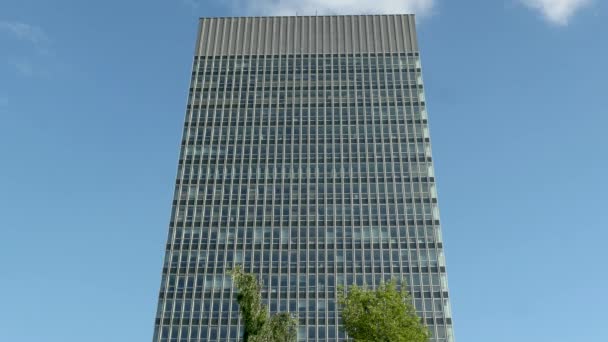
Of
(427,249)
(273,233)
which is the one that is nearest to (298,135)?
(273,233)

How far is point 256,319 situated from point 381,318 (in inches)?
521

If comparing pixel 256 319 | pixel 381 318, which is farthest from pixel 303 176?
pixel 256 319

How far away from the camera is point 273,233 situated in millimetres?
106938

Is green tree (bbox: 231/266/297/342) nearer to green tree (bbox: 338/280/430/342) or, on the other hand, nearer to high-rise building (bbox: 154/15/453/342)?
green tree (bbox: 338/280/430/342)

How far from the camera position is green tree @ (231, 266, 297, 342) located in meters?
45.4

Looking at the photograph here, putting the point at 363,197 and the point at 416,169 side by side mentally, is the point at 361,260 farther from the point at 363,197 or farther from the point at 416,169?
the point at 416,169

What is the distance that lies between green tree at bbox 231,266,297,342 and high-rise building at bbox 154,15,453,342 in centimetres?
5087

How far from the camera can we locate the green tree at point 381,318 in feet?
176

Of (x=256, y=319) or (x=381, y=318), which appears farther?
(x=381, y=318)

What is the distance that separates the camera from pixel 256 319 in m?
45.7

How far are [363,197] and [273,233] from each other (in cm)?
1665

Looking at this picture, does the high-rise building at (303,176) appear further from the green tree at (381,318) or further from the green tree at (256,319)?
the green tree at (256,319)

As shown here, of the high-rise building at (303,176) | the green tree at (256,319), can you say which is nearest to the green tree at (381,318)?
the green tree at (256,319)

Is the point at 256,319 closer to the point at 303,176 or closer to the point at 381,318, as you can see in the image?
the point at 381,318
